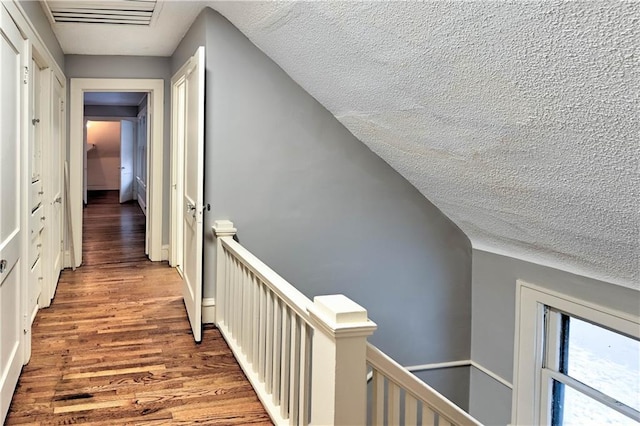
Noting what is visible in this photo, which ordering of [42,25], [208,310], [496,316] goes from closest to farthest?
1. [42,25]
2. [208,310]
3. [496,316]

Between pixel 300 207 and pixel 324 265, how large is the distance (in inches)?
17.2

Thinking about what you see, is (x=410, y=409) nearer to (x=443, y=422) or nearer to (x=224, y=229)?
(x=443, y=422)

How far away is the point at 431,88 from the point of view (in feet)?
8.01

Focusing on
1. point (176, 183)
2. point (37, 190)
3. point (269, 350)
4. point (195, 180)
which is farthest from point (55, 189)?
point (269, 350)

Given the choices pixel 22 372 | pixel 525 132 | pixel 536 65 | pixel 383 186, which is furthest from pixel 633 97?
pixel 22 372

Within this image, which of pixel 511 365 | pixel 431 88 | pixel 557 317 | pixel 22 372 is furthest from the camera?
pixel 511 365

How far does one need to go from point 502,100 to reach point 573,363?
1901 millimetres

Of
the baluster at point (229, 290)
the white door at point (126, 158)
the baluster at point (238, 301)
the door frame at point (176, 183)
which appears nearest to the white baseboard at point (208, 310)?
the baluster at point (229, 290)

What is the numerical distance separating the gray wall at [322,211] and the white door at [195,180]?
107 mm

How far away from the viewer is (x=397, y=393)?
6.86ft

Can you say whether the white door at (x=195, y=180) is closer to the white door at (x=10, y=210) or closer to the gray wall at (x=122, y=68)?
the white door at (x=10, y=210)

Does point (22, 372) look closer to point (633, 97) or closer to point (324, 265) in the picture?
point (324, 265)

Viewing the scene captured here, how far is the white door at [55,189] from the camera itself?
4.29 metres

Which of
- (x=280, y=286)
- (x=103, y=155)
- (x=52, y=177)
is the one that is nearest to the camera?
(x=280, y=286)
